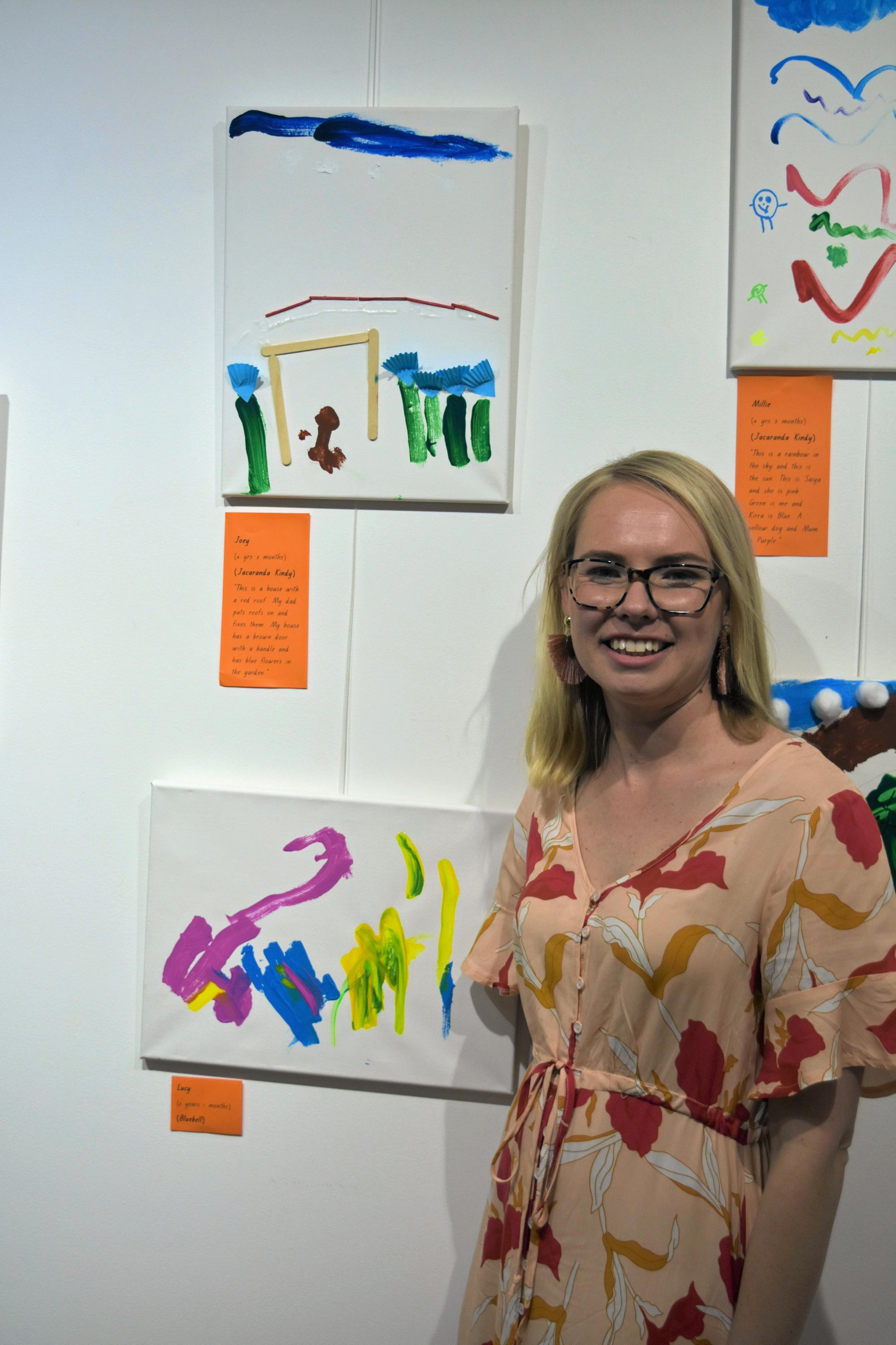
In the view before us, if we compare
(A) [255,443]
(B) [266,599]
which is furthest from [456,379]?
(B) [266,599]

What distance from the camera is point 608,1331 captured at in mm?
875

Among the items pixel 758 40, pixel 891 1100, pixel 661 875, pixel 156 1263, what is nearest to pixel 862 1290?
pixel 891 1100

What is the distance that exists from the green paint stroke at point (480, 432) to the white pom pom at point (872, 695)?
0.57m

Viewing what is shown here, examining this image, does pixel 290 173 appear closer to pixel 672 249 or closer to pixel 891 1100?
pixel 672 249

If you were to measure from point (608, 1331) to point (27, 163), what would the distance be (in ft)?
5.39

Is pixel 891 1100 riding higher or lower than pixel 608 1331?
higher

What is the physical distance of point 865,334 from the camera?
113 centimetres

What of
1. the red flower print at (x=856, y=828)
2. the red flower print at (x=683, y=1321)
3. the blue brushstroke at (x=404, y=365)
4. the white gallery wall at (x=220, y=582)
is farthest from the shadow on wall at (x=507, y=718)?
the red flower print at (x=683, y=1321)

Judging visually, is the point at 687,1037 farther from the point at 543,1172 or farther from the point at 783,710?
the point at 783,710

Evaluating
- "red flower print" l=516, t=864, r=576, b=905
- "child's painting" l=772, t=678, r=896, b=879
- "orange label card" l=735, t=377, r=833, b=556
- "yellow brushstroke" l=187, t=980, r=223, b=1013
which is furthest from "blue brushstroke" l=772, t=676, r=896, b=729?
"yellow brushstroke" l=187, t=980, r=223, b=1013

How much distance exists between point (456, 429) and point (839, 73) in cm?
66

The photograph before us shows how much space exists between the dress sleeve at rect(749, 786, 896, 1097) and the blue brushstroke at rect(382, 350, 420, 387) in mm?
744

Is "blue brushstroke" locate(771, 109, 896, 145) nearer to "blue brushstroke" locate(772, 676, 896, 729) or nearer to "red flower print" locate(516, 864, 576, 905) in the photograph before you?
"blue brushstroke" locate(772, 676, 896, 729)

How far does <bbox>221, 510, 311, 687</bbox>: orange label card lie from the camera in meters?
1.22
